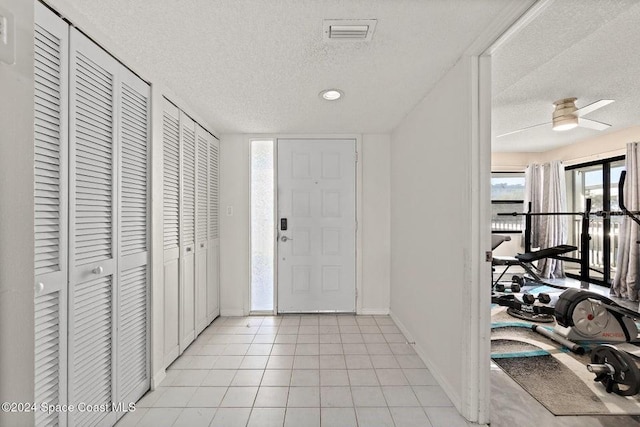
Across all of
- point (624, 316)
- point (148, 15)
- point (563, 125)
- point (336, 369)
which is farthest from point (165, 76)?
point (624, 316)

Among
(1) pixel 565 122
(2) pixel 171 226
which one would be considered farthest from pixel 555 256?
(2) pixel 171 226

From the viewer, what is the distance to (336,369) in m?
2.25

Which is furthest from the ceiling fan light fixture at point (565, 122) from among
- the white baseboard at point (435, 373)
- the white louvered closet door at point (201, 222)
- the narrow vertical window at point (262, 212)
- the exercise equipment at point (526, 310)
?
the white louvered closet door at point (201, 222)

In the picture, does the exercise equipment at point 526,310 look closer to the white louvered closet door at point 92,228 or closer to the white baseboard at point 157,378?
the white baseboard at point 157,378

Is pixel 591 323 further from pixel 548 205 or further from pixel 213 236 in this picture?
pixel 213 236

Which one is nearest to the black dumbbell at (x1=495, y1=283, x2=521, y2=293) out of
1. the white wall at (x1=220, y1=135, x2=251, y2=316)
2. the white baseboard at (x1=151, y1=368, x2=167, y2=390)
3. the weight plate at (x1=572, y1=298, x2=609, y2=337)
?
the weight plate at (x1=572, y1=298, x2=609, y2=337)

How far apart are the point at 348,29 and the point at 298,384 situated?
2.29 m

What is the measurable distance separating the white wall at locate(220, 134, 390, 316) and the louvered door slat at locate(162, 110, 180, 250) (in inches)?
41.1

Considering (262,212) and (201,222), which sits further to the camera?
(262,212)

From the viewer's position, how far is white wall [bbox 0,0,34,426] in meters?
0.56

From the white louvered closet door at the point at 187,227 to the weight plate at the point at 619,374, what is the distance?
10.3 feet

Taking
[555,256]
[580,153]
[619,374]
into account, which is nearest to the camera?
[619,374]

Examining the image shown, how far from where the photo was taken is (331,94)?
2.33 metres

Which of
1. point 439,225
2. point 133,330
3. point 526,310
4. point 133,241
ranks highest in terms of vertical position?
point 439,225
